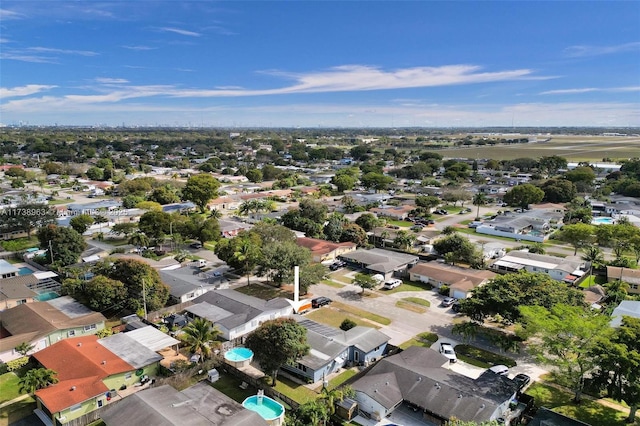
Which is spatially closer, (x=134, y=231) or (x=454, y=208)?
(x=134, y=231)

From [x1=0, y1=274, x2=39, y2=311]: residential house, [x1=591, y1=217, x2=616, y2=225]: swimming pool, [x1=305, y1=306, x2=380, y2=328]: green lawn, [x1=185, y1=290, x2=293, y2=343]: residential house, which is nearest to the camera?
[x1=185, y1=290, x2=293, y2=343]: residential house

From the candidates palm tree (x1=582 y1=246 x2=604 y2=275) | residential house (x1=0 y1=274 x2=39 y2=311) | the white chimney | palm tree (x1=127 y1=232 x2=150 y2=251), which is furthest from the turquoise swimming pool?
palm tree (x1=582 y1=246 x2=604 y2=275)

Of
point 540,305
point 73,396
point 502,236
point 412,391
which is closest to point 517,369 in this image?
point 540,305

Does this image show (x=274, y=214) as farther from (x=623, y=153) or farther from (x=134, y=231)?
(x=623, y=153)

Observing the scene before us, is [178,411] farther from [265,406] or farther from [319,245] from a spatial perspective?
[319,245]

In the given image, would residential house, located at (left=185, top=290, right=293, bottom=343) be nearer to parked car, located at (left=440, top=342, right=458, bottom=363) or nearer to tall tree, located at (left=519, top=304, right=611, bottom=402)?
parked car, located at (left=440, top=342, right=458, bottom=363)

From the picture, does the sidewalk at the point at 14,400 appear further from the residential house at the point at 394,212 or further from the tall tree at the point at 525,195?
the tall tree at the point at 525,195

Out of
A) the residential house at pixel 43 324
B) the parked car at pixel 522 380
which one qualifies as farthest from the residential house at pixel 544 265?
the residential house at pixel 43 324

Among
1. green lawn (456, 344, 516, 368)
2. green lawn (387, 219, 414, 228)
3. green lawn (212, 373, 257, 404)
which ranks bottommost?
green lawn (456, 344, 516, 368)
